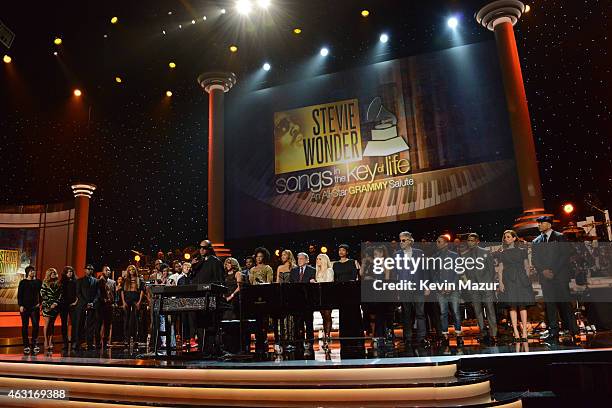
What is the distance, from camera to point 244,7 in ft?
40.3

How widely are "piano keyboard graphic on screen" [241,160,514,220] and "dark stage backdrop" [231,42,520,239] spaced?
0.03 meters

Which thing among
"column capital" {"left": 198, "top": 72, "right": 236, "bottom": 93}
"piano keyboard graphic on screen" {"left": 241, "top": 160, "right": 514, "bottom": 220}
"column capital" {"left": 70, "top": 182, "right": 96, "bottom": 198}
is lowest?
"piano keyboard graphic on screen" {"left": 241, "top": 160, "right": 514, "bottom": 220}

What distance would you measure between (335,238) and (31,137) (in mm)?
9969

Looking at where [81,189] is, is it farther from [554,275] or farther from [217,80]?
[554,275]

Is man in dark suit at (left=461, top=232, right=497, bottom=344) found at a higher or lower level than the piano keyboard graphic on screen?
lower

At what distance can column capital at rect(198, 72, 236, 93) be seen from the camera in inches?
534

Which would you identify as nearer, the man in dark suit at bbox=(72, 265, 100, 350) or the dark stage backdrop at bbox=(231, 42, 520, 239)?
the man in dark suit at bbox=(72, 265, 100, 350)

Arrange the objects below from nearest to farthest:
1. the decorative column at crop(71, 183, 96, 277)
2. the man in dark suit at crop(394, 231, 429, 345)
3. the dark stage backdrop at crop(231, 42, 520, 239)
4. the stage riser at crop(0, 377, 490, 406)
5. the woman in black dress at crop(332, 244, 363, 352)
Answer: the stage riser at crop(0, 377, 490, 406) < the man in dark suit at crop(394, 231, 429, 345) < the woman in black dress at crop(332, 244, 363, 352) < the dark stage backdrop at crop(231, 42, 520, 239) < the decorative column at crop(71, 183, 96, 277)

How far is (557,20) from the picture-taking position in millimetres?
11133

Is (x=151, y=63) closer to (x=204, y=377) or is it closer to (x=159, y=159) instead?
(x=159, y=159)

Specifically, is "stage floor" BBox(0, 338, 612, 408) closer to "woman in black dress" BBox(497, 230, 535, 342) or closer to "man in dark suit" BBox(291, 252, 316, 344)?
"woman in black dress" BBox(497, 230, 535, 342)

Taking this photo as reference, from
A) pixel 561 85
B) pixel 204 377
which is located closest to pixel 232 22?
pixel 561 85

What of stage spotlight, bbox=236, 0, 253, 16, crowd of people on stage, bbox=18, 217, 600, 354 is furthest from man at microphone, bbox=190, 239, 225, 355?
stage spotlight, bbox=236, 0, 253, 16

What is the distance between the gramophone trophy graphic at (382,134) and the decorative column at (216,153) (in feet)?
13.6
